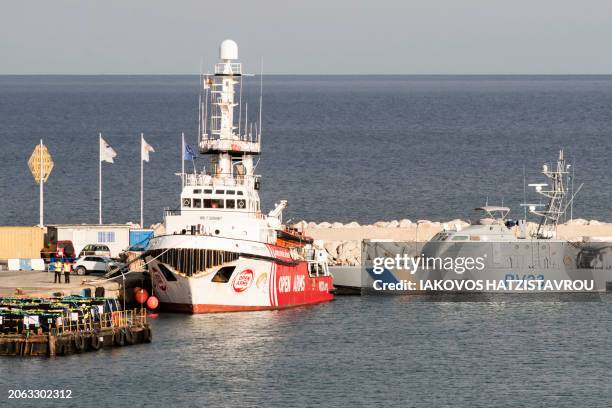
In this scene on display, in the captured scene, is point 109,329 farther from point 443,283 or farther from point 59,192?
point 59,192

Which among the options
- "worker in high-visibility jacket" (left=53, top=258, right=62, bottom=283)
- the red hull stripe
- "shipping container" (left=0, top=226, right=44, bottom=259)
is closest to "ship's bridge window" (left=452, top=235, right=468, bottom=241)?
the red hull stripe

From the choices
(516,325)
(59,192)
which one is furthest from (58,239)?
(59,192)

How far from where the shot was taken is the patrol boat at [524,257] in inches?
3467

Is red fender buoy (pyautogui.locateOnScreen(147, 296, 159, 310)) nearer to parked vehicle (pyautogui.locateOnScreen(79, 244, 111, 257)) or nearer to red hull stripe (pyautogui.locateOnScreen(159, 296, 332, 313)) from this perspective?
red hull stripe (pyautogui.locateOnScreen(159, 296, 332, 313))

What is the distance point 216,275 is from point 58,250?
13741 mm

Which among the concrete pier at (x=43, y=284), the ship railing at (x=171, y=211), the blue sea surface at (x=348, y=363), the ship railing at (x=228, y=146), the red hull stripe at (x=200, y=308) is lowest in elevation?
the blue sea surface at (x=348, y=363)

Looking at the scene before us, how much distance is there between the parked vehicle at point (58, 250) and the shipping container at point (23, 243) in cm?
65

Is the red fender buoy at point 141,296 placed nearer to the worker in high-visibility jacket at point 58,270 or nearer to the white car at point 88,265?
the worker in high-visibility jacket at point 58,270

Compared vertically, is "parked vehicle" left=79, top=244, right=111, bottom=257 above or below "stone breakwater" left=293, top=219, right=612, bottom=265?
below

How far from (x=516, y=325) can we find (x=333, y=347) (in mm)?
11776

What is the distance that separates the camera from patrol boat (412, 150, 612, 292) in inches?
3467

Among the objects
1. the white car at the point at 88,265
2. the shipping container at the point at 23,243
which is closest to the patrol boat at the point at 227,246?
the white car at the point at 88,265

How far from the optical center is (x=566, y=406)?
5781cm

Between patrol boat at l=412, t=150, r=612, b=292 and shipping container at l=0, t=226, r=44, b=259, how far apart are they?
22666 mm
